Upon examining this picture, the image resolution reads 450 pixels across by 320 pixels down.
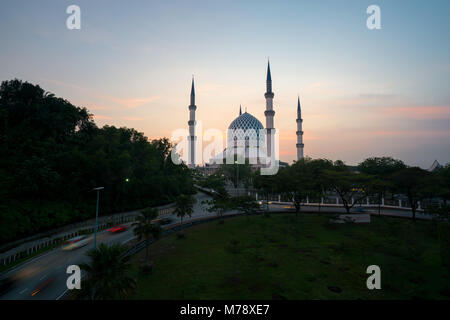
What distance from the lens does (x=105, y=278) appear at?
14492mm

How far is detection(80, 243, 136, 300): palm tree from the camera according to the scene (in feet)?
46.9

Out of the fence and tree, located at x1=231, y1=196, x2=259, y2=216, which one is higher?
tree, located at x1=231, y1=196, x2=259, y2=216

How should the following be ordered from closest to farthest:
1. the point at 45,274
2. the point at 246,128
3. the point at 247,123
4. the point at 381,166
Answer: the point at 45,274
the point at 381,166
the point at 246,128
the point at 247,123

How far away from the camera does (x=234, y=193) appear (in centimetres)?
8031

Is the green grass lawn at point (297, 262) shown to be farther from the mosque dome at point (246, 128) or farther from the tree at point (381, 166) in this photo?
the mosque dome at point (246, 128)

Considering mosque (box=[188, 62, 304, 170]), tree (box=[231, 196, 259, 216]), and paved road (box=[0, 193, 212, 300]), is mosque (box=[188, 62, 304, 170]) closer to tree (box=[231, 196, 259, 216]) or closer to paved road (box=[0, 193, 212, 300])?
tree (box=[231, 196, 259, 216])

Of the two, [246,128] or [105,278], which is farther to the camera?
[246,128]

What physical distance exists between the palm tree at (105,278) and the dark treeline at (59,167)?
27.8m

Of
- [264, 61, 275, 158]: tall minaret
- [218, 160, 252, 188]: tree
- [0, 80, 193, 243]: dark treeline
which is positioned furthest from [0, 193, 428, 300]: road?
[264, 61, 275, 158]: tall minaret

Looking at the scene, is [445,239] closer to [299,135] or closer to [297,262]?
[297,262]

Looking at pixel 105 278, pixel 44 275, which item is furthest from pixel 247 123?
pixel 105 278

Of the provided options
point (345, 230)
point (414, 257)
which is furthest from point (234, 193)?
point (414, 257)

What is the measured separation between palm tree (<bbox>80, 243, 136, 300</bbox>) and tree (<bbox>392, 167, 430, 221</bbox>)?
43137mm

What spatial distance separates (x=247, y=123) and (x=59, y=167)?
367ft
